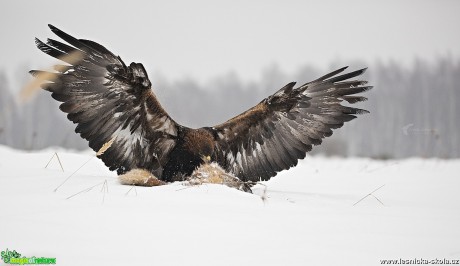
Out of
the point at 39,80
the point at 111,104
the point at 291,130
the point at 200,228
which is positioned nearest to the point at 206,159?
the point at 111,104

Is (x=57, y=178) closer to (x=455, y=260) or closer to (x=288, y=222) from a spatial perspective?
(x=288, y=222)

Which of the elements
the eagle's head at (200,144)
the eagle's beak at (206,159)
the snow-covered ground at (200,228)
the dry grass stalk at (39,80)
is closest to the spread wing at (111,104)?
the dry grass stalk at (39,80)

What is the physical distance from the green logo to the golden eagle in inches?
95.8

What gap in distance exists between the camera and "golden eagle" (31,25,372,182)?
14.4 ft

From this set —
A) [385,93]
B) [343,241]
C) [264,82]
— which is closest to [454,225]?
[343,241]

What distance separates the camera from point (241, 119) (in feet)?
17.1

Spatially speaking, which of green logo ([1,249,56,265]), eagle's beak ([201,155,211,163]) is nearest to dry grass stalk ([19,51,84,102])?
green logo ([1,249,56,265])

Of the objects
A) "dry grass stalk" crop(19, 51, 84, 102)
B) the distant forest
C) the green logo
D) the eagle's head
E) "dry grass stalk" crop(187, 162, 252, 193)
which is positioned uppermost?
the distant forest

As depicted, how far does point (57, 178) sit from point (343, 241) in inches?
84.2

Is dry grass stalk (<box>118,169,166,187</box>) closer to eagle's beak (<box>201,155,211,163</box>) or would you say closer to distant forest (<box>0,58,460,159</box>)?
eagle's beak (<box>201,155,211,163</box>)

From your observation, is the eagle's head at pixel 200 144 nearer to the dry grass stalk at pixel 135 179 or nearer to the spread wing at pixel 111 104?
the spread wing at pixel 111 104

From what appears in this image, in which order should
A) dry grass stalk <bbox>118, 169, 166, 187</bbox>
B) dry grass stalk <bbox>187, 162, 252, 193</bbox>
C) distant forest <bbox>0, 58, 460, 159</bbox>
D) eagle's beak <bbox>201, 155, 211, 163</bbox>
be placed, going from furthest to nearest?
distant forest <bbox>0, 58, 460, 159</bbox>
eagle's beak <bbox>201, 155, 211, 163</bbox>
dry grass stalk <bbox>187, 162, 252, 193</bbox>
dry grass stalk <bbox>118, 169, 166, 187</bbox>

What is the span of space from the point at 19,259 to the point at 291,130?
4.06 m

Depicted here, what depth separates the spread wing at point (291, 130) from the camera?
17.7ft
